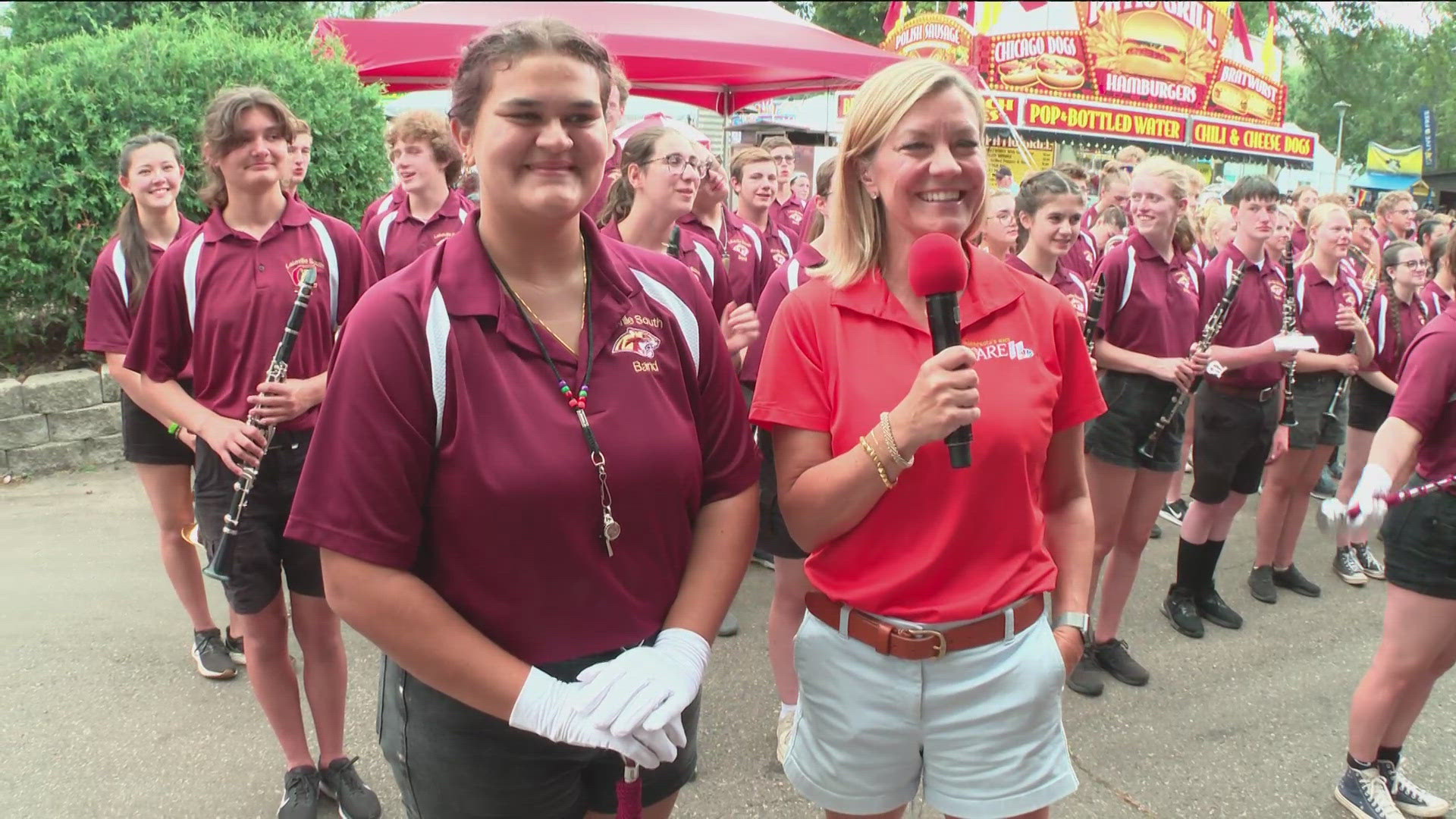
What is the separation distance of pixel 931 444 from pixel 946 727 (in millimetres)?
609

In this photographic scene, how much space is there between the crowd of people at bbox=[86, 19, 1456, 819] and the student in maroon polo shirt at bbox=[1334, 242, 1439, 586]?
117 inches

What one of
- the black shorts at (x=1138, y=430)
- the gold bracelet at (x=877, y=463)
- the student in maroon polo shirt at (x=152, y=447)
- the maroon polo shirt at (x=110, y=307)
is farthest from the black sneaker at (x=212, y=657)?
the black shorts at (x=1138, y=430)

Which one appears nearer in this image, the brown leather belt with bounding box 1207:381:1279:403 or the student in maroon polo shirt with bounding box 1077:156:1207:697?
the student in maroon polo shirt with bounding box 1077:156:1207:697

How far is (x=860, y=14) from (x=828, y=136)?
18.0 metres

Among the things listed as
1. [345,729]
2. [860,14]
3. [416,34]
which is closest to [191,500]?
[345,729]

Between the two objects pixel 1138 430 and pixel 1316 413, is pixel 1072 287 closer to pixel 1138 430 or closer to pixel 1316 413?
pixel 1138 430

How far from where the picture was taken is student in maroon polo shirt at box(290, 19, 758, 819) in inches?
63.1

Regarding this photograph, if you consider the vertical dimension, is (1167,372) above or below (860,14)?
below

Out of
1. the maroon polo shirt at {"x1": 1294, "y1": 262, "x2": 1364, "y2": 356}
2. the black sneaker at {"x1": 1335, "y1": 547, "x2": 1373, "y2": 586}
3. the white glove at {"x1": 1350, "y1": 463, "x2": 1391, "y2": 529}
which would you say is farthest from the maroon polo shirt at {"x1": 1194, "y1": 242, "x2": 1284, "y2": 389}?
the white glove at {"x1": 1350, "y1": 463, "x2": 1391, "y2": 529}

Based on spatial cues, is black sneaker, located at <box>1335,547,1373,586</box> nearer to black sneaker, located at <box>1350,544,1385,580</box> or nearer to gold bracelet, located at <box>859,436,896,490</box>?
black sneaker, located at <box>1350,544,1385,580</box>

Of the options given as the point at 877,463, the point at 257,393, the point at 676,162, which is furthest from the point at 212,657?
the point at 877,463

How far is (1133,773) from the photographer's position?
11.8ft

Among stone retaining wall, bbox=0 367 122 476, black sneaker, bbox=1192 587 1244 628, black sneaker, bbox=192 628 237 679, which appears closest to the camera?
black sneaker, bbox=192 628 237 679

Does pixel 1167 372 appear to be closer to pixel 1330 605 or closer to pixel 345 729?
pixel 1330 605
